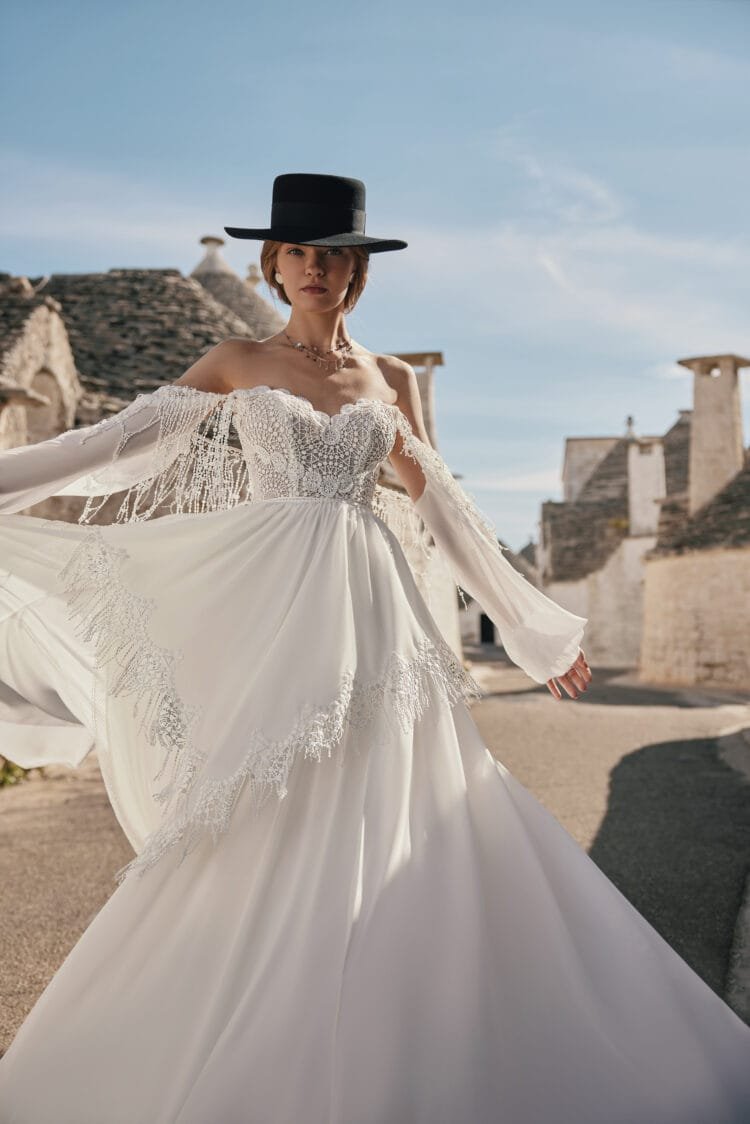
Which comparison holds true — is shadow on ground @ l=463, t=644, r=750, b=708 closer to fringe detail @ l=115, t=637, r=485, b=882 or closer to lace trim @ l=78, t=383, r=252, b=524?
lace trim @ l=78, t=383, r=252, b=524

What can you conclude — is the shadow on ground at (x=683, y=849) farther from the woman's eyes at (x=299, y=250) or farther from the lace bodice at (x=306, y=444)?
the woman's eyes at (x=299, y=250)

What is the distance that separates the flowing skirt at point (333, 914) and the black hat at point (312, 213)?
78cm

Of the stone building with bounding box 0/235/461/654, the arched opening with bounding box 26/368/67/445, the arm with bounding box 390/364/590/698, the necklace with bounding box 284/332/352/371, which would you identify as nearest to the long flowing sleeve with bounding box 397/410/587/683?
the arm with bounding box 390/364/590/698

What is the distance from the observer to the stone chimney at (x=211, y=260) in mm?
23656

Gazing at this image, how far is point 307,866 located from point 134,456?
129 cm

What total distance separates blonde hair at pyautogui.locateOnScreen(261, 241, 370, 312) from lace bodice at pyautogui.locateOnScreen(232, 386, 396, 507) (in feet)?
1.43

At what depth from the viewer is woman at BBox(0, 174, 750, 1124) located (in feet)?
6.39

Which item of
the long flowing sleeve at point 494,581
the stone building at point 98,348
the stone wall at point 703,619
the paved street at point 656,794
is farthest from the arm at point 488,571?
the stone wall at point 703,619

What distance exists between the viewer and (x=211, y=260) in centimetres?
2402

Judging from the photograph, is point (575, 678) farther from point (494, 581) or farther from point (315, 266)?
point (315, 266)

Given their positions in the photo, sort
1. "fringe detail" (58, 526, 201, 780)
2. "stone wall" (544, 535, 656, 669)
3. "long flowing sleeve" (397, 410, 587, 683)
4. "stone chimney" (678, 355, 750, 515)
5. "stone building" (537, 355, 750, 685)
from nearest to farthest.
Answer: "fringe detail" (58, 526, 201, 780) < "long flowing sleeve" (397, 410, 587, 683) < "stone building" (537, 355, 750, 685) < "stone chimney" (678, 355, 750, 515) < "stone wall" (544, 535, 656, 669)

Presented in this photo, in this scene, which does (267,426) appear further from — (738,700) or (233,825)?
(738,700)

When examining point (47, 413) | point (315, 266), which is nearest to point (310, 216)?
point (315, 266)

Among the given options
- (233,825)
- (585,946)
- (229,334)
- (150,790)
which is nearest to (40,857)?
(150,790)
